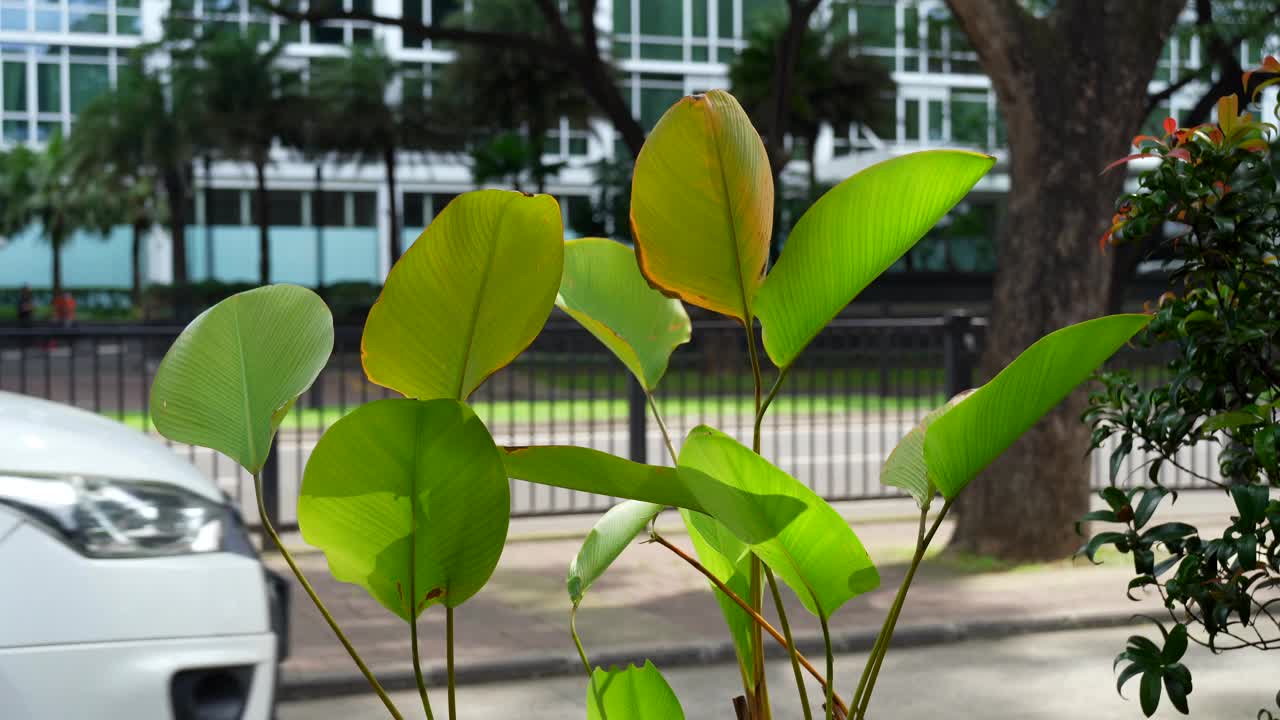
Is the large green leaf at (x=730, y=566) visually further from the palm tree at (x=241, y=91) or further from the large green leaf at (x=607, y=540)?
the palm tree at (x=241, y=91)

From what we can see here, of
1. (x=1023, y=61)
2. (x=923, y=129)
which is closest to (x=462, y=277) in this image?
(x=1023, y=61)

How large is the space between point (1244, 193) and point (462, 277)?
1805 mm

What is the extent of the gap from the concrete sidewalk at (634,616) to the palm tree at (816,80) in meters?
28.4

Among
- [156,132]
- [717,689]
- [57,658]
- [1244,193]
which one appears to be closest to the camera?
[1244,193]

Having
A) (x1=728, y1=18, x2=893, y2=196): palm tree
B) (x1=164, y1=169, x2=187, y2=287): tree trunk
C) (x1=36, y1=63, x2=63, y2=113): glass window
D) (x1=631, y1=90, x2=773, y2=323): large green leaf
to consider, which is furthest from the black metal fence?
(x1=36, y1=63, x2=63, y2=113): glass window

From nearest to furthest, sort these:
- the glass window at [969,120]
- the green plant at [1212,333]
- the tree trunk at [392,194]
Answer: the green plant at [1212,333]
the glass window at [969,120]
the tree trunk at [392,194]

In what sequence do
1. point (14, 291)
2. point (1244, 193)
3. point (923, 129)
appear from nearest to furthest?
point (1244, 193)
point (923, 129)
point (14, 291)

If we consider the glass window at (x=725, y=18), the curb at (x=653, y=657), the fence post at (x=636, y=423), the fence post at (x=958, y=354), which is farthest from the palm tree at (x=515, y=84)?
the curb at (x=653, y=657)

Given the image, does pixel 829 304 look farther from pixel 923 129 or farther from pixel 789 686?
pixel 923 129

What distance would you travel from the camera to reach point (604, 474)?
1.67 m

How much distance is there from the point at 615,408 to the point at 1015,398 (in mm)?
9424

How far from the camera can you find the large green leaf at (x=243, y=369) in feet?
5.93

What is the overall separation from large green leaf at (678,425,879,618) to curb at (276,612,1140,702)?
12.9 feet

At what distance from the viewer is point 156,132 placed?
44.0 metres
